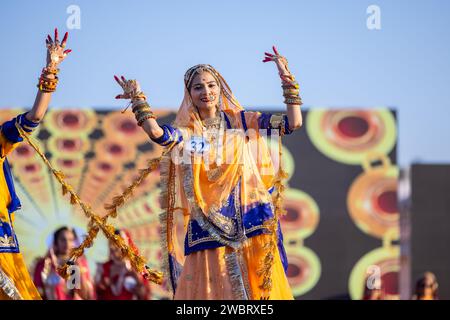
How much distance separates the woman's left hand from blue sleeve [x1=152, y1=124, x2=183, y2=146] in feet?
2.40

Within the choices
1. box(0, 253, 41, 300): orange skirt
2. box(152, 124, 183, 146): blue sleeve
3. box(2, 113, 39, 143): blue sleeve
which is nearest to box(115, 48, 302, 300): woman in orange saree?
box(152, 124, 183, 146): blue sleeve

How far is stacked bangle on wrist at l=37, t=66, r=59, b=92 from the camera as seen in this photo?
723 centimetres

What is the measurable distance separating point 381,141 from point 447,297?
187 centimetres

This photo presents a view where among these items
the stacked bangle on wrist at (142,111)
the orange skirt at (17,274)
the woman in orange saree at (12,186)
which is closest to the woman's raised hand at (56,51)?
the woman in orange saree at (12,186)

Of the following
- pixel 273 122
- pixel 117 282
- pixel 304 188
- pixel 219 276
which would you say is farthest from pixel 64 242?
pixel 273 122

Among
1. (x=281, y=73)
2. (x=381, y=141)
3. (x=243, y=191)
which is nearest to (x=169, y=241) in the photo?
(x=243, y=191)

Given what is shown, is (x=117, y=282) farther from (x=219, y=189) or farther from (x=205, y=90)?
(x=205, y=90)

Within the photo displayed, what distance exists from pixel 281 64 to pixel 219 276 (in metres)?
1.38

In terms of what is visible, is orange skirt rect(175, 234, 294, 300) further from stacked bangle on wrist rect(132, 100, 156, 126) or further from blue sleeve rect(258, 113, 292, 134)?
stacked bangle on wrist rect(132, 100, 156, 126)

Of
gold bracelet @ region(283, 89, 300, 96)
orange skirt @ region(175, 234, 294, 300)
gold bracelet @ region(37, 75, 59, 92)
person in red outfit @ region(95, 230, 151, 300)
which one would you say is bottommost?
person in red outfit @ region(95, 230, 151, 300)

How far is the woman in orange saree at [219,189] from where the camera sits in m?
7.21

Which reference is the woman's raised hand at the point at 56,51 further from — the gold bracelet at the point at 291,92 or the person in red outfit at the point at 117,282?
the person in red outfit at the point at 117,282
